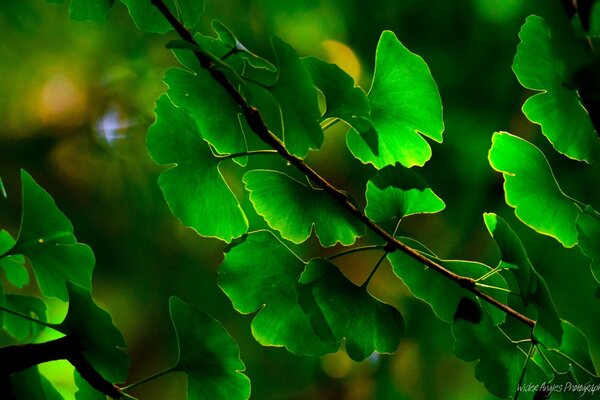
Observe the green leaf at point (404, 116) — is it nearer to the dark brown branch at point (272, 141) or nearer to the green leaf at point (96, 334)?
the dark brown branch at point (272, 141)

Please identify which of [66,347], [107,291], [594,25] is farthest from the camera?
[107,291]

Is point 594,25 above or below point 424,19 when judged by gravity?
above

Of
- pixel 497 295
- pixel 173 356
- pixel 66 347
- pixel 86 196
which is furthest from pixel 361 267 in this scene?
pixel 66 347

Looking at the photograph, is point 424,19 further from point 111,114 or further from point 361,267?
point 111,114

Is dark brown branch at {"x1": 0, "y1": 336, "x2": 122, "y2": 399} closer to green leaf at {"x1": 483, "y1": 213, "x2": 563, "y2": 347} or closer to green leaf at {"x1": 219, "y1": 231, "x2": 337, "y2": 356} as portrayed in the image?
green leaf at {"x1": 219, "y1": 231, "x2": 337, "y2": 356}

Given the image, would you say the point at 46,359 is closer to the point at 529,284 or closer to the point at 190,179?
the point at 190,179

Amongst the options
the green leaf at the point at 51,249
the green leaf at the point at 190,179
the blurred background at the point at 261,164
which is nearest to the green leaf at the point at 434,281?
the green leaf at the point at 190,179

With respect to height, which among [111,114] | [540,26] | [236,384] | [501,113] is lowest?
[111,114]
